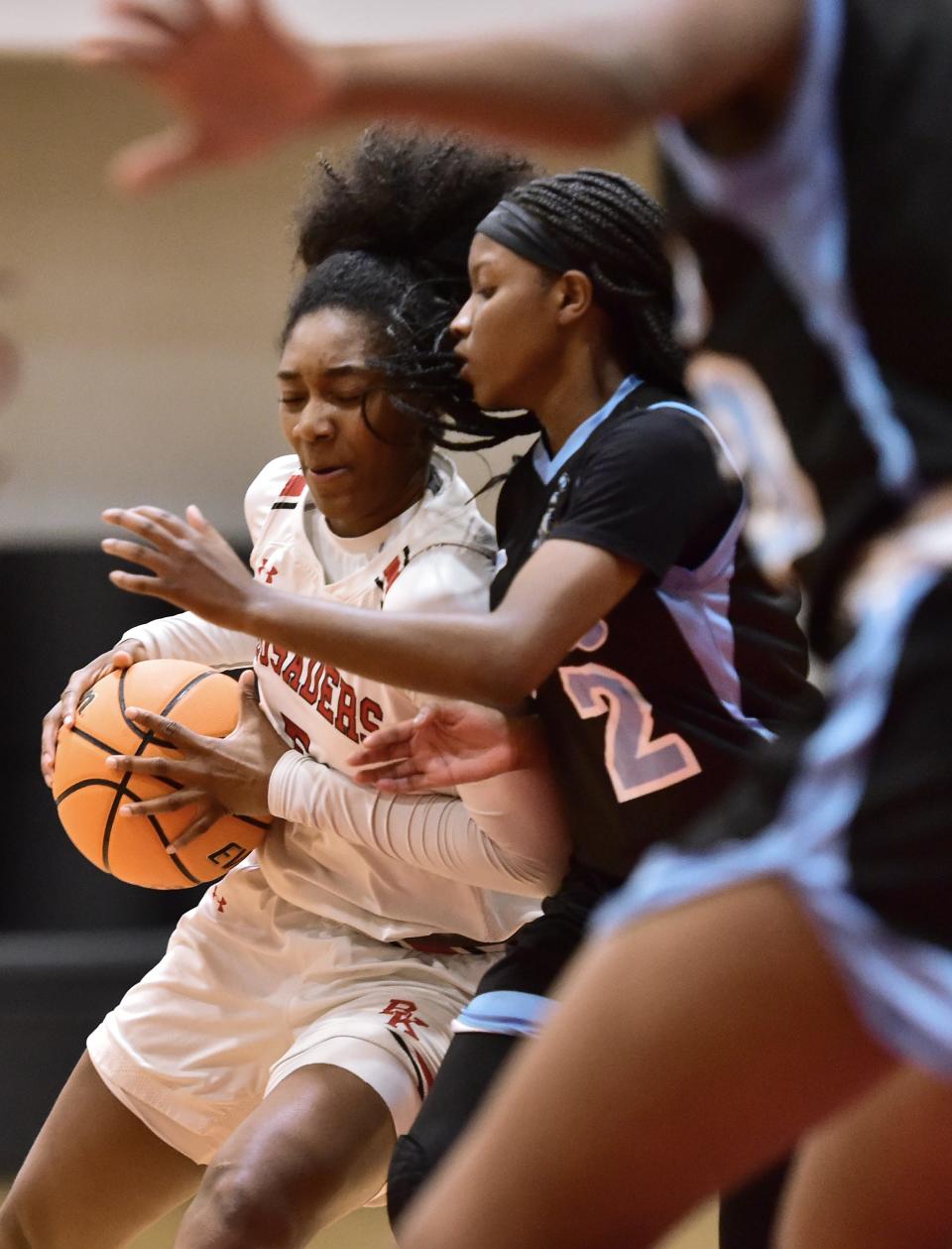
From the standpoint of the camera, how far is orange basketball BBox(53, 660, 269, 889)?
8.31 feet

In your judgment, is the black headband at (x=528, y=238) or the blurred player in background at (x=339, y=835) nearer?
the black headband at (x=528, y=238)

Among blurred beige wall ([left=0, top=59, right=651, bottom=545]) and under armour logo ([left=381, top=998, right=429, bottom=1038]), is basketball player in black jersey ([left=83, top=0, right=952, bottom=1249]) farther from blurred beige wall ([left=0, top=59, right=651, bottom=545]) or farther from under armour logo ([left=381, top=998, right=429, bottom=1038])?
blurred beige wall ([left=0, top=59, right=651, bottom=545])

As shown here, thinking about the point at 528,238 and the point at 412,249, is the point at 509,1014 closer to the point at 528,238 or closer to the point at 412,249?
the point at 528,238

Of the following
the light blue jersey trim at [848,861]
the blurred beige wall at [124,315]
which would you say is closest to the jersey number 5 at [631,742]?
the light blue jersey trim at [848,861]

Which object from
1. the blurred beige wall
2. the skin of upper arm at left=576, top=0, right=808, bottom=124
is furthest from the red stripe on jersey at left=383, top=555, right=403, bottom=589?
the blurred beige wall

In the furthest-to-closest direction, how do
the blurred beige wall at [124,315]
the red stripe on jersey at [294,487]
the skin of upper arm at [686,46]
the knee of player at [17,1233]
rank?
1. the blurred beige wall at [124,315]
2. the red stripe on jersey at [294,487]
3. the knee of player at [17,1233]
4. the skin of upper arm at [686,46]

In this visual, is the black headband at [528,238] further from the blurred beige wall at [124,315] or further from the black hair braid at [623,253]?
the blurred beige wall at [124,315]

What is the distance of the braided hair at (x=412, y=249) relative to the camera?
253cm

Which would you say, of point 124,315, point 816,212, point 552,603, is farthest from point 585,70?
point 124,315

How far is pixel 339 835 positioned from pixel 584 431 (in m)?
0.69

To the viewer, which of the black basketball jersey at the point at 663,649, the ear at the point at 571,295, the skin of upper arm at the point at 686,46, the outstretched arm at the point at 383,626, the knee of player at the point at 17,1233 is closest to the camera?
the skin of upper arm at the point at 686,46

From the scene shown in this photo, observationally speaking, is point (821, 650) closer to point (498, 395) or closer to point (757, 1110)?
point (757, 1110)

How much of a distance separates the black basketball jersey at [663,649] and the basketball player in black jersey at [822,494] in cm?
83

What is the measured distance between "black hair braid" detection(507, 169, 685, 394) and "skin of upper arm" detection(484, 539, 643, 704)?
40cm
